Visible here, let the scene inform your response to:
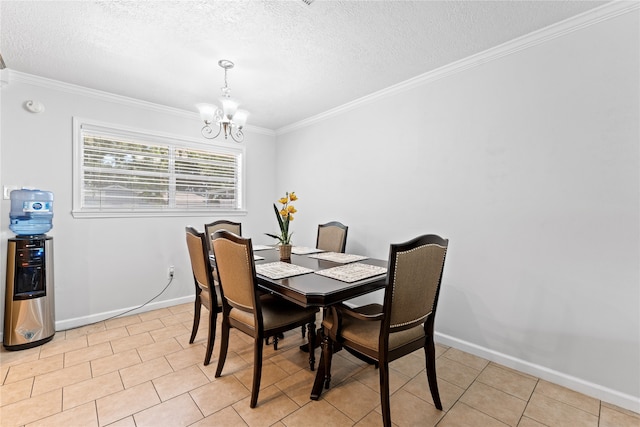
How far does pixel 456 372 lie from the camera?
84.5 inches

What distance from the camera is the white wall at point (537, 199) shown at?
1759mm

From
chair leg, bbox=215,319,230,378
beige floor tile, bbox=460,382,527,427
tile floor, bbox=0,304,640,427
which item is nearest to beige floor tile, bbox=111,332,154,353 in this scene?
tile floor, bbox=0,304,640,427

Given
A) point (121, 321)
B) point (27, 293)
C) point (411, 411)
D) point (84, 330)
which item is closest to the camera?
point (411, 411)

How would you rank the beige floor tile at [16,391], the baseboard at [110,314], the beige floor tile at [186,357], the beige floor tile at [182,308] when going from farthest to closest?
the beige floor tile at [182,308]
the baseboard at [110,314]
the beige floor tile at [186,357]
the beige floor tile at [16,391]

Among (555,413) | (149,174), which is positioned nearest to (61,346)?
(149,174)

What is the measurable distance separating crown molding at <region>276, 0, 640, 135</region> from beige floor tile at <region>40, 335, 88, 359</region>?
11.7ft

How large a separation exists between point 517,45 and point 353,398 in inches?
107

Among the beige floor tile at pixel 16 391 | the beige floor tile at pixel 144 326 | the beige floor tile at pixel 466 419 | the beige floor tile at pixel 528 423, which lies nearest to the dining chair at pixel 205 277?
the beige floor tile at pixel 144 326

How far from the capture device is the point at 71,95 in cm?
285

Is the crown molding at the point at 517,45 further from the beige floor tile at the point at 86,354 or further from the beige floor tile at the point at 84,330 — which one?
the beige floor tile at the point at 84,330

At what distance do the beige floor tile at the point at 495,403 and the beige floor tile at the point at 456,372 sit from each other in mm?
71

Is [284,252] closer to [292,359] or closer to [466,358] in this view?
[292,359]

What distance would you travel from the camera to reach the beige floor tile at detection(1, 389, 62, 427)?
1.63 m

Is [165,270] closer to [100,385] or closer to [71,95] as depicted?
[100,385]
